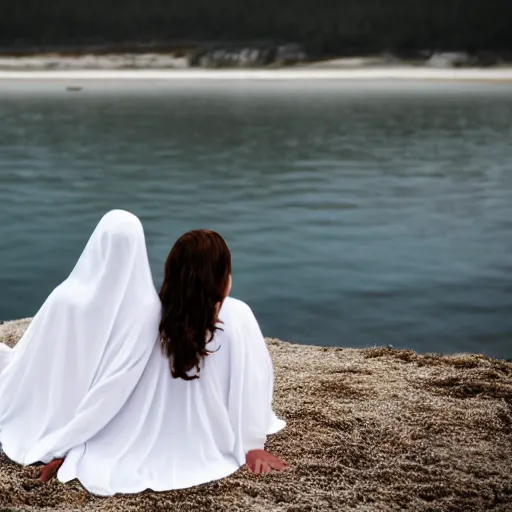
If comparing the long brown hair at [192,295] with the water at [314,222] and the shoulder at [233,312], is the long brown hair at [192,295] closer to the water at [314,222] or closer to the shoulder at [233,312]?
the shoulder at [233,312]

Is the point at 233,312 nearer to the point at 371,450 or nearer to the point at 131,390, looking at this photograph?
the point at 131,390

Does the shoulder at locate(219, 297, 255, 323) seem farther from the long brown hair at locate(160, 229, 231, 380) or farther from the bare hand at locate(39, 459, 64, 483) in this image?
the bare hand at locate(39, 459, 64, 483)

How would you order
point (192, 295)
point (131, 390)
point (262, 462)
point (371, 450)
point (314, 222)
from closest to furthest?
point (192, 295) → point (131, 390) → point (262, 462) → point (371, 450) → point (314, 222)

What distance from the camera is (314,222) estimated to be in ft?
68.7

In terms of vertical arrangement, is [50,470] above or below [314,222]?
above

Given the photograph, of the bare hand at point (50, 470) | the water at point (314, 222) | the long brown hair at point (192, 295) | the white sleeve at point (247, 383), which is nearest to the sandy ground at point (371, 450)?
the bare hand at point (50, 470)

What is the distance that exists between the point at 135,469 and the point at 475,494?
1664mm

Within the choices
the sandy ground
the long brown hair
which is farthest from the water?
the long brown hair

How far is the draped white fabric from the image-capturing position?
4.56m

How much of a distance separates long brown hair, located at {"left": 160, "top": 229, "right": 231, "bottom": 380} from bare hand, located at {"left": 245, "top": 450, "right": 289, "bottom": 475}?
542 mm

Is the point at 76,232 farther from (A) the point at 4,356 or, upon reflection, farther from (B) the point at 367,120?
(B) the point at 367,120

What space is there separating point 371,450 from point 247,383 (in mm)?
870

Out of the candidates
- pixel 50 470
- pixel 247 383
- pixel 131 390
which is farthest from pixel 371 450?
pixel 50 470

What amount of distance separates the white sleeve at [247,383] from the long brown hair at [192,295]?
0.16 meters
